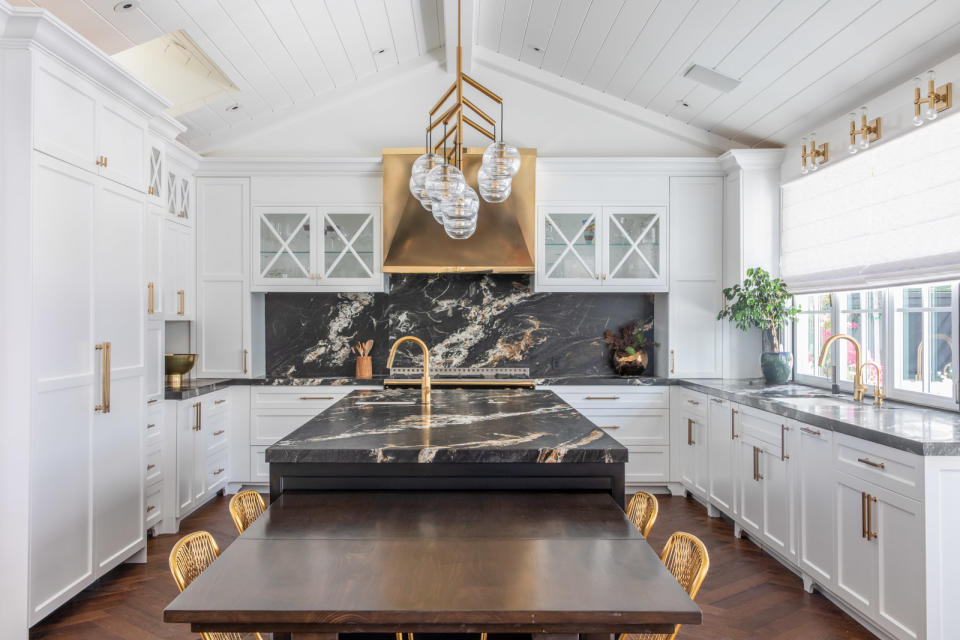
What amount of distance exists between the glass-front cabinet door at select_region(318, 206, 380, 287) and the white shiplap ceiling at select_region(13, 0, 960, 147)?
3.09 feet

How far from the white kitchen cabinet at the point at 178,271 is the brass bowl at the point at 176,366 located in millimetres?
278

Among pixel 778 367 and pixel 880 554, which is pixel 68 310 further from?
pixel 778 367

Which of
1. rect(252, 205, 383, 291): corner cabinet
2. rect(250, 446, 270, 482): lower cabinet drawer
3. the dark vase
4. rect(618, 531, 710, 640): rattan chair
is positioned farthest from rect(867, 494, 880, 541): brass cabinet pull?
rect(250, 446, 270, 482): lower cabinet drawer

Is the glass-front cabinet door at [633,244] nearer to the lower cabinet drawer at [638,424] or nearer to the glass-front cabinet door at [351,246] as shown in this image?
the lower cabinet drawer at [638,424]

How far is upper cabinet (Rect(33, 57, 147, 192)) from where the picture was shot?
2.32 metres

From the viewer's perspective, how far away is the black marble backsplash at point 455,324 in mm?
4734

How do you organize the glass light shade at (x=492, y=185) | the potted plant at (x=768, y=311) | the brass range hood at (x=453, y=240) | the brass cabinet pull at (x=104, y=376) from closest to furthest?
1. the glass light shade at (x=492, y=185)
2. the brass cabinet pull at (x=104, y=376)
3. the potted plant at (x=768, y=311)
4. the brass range hood at (x=453, y=240)

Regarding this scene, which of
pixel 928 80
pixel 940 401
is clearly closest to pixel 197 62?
pixel 928 80

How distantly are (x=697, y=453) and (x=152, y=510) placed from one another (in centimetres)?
349

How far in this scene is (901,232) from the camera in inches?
112

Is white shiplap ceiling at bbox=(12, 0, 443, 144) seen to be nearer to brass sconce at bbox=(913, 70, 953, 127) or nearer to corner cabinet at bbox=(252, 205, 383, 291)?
corner cabinet at bbox=(252, 205, 383, 291)

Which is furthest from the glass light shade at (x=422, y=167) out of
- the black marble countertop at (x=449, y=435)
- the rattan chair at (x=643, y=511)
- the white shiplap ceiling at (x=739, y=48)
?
the white shiplap ceiling at (x=739, y=48)

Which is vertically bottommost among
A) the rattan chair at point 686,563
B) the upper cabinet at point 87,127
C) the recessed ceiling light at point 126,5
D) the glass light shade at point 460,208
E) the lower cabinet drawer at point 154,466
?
the lower cabinet drawer at point 154,466

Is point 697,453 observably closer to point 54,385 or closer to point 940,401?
point 940,401
